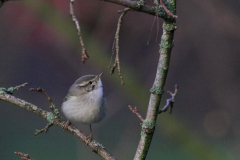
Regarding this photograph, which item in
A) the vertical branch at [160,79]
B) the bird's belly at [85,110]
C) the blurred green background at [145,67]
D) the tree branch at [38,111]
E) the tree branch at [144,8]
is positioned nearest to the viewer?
the tree branch at [144,8]

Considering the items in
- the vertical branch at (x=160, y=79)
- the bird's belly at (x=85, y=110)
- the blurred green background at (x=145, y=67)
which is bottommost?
the vertical branch at (x=160, y=79)

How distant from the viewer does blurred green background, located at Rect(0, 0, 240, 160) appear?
17.6 feet

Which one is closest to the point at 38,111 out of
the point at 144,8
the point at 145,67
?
the point at 144,8

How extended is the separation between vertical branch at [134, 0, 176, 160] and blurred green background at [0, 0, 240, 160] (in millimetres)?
2819

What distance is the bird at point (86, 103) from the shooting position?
145 inches

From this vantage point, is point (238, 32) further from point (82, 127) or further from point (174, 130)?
point (82, 127)

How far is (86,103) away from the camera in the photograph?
147 inches

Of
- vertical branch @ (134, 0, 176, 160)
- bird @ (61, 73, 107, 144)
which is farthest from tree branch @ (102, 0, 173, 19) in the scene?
bird @ (61, 73, 107, 144)

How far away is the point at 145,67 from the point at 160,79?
3481 mm

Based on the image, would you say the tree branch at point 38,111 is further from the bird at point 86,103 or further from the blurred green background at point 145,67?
the blurred green background at point 145,67

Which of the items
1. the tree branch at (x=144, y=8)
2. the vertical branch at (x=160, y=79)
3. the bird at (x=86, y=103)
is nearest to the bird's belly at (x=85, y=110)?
the bird at (x=86, y=103)

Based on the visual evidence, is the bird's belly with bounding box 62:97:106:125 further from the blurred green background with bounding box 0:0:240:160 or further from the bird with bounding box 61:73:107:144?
the blurred green background with bounding box 0:0:240:160

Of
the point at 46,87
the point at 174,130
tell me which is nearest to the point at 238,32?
the point at 174,130

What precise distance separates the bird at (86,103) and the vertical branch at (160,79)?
1.36 meters
